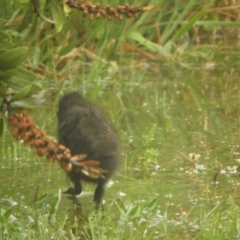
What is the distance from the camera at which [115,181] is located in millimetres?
4867


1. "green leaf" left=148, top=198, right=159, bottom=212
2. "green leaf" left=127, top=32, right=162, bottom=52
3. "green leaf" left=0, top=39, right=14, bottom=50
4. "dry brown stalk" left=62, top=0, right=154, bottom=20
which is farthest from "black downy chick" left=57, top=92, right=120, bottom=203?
"green leaf" left=127, top=32, right=162, bottom=52

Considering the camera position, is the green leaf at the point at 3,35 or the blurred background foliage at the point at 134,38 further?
the blurred background foliage at the point at 134,38

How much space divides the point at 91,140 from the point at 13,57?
0.77 metres

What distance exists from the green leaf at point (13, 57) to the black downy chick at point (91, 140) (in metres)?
0.72

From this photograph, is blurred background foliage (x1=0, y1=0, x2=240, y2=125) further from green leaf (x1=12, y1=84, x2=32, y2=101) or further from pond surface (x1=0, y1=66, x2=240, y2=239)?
green leaf (x1=12, y1=84, x2=32, y2=101)

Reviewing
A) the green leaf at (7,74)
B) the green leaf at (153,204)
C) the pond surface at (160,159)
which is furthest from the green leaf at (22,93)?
the green leaf at (153,204)

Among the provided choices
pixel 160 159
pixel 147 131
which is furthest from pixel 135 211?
pixel 147 131

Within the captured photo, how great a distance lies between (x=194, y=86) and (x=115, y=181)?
2.93 metres

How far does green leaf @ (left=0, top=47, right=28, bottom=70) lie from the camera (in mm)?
3883

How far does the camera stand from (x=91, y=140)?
4.53 meters

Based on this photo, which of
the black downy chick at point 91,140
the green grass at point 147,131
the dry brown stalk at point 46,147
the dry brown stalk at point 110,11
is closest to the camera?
the dry brown stalk at point 46,147

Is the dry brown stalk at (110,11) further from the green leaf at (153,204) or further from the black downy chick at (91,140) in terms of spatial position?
the black downy chick at (91,140)

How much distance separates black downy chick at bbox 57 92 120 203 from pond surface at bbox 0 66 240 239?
4.0 inches

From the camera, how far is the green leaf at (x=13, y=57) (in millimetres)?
3883
